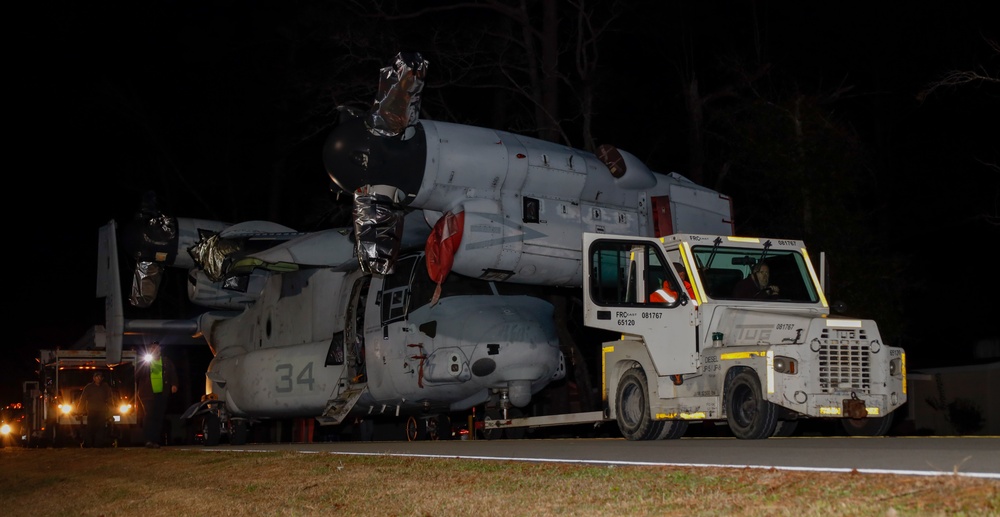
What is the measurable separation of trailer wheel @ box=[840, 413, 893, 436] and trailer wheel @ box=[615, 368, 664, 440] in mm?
2244

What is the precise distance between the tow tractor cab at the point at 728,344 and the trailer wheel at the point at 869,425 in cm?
1

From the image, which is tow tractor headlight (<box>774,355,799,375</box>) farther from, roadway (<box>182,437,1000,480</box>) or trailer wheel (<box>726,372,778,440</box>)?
roadway (<box>182,437,1000,480</box>)

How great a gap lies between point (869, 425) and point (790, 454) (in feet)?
12.5

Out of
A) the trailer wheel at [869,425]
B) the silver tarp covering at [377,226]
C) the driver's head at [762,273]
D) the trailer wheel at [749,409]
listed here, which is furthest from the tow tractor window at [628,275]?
the silver tarp covering at [377,226]

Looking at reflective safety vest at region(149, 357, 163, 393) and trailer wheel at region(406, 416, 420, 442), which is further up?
reflective safety vest at region(149, 357, 163, 393)

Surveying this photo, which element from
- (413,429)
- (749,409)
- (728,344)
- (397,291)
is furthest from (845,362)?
(413,429)

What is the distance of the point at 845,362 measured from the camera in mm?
11844

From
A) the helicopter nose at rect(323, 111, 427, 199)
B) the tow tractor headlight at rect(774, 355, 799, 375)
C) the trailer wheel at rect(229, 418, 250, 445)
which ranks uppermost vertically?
the helicopter nose at rect(323, 111, 427, 199)

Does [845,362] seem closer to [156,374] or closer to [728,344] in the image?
[728,344]

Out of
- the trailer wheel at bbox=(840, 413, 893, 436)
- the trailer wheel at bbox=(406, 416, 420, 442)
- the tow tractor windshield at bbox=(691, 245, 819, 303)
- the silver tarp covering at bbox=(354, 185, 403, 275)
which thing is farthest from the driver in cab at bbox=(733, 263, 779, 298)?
the trailer wheel at bbox=(406, 416, 420, 442)

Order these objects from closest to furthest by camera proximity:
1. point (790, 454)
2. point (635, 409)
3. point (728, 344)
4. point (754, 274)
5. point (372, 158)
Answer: point (790, 454) < point (728, 344) < point (754, 274) < point (635, 409) < point (372, 158)

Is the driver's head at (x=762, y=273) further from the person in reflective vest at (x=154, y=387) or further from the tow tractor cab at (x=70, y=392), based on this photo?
the tow tractor cab at (x=70, y=392)

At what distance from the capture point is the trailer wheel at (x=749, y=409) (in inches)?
461

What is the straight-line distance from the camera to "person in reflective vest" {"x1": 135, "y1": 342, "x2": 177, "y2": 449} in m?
26.0
